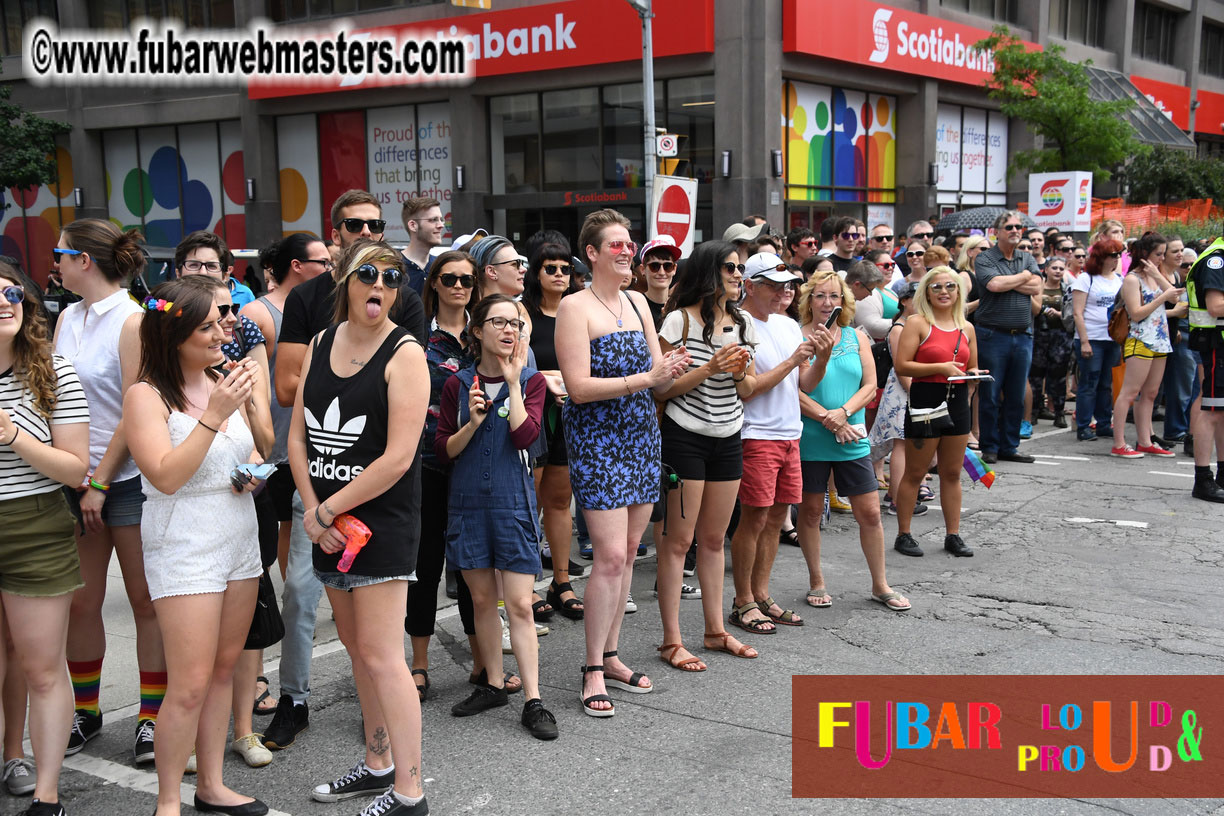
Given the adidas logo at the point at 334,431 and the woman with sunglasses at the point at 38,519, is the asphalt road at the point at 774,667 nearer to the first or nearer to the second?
the woman with sunglasses at the point at 38,519

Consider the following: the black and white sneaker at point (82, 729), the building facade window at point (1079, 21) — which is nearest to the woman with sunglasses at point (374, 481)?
the black and white sneaker at point (82, 729)

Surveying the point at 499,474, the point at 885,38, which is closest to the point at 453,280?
the point at 499,474

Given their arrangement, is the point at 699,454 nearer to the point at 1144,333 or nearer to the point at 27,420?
the point at 27,420

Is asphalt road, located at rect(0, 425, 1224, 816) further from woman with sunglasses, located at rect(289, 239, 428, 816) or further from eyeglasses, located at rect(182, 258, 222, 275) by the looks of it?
eyeglasses, located at rect(182, 258, 222, 275)

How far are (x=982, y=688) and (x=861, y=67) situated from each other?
2126 cm

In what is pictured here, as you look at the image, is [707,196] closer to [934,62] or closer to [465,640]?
[934,62]

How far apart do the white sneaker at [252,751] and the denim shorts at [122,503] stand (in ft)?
3.21

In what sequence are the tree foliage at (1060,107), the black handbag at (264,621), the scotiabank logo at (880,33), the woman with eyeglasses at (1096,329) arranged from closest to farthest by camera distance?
the black handbag at (264,621) → the woman with eyeglasses at (1096,329) → the scotiabank logo at (880,33) → the tree foliage at (1060,107)

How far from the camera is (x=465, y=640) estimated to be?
5.65 m

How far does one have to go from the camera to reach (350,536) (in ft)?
11.3

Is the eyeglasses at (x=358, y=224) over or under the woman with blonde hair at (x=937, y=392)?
over

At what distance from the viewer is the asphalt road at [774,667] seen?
381cm

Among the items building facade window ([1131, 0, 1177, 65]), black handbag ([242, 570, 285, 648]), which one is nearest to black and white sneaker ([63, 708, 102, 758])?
black handbag ([242, 570, 285, 648])

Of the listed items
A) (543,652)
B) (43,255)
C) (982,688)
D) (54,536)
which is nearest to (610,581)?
(543,652)
